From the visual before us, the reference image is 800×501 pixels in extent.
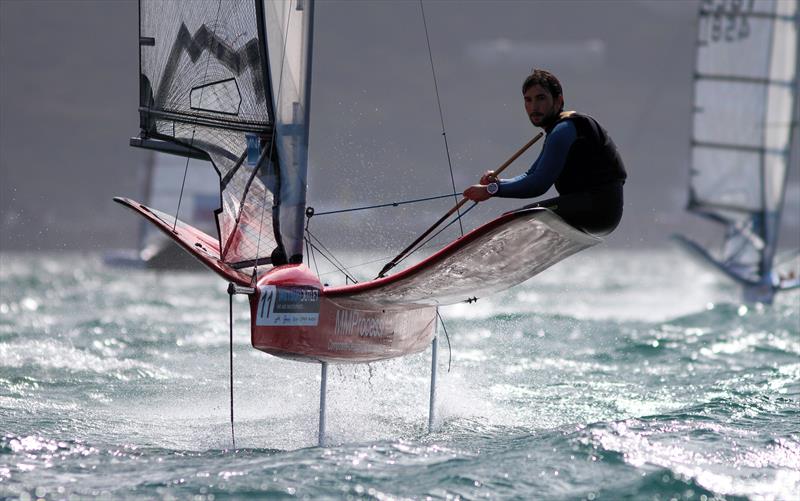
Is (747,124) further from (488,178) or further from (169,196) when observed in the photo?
(488,178)

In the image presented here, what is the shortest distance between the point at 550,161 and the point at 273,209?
1.33 m

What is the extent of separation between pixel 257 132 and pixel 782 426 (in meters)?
2.65

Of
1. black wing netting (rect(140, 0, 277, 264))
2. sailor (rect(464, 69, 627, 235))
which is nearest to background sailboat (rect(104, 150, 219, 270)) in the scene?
black wing netting (rect(140, 0, 277, 264))

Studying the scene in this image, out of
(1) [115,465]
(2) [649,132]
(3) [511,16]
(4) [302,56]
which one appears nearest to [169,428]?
(1) [115,465]

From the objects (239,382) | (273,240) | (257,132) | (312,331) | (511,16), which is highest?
(511,16)

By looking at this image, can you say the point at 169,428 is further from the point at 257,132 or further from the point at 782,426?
the point at 782,426

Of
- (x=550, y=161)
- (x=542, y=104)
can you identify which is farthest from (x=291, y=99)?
(x=550, y=161)

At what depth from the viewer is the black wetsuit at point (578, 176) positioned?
3959mm

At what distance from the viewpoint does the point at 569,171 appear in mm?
4059

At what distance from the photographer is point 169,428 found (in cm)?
457

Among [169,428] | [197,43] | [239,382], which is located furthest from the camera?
[239,382]

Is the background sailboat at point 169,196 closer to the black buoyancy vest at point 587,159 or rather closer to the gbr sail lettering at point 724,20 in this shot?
the gbr sail lettering at point 724,20

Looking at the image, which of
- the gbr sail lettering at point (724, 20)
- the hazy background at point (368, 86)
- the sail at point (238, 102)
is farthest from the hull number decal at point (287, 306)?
the hazy background at point (368, 86)

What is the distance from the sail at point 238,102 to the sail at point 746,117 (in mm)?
10286
